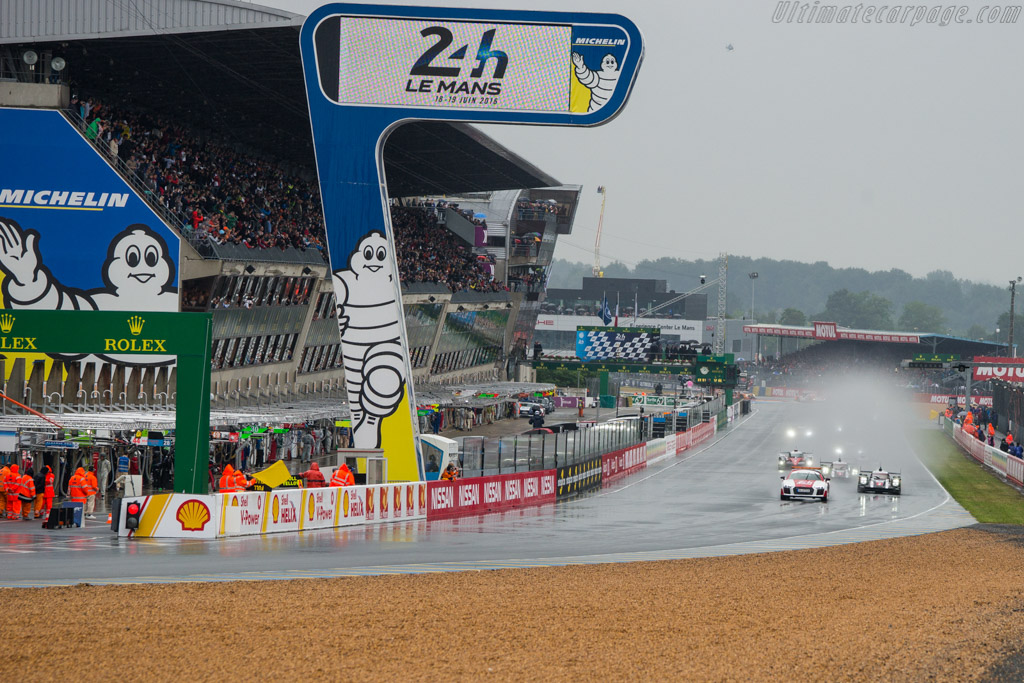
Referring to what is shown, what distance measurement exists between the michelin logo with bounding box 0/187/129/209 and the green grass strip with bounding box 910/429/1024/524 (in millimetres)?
29532

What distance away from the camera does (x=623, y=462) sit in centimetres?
5178

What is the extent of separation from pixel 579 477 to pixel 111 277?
18.2 m

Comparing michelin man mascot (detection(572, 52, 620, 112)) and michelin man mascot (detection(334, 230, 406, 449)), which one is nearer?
michelin man mascot (detection(572, 52, 620, 112))

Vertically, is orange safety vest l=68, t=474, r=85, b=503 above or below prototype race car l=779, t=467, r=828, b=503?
above

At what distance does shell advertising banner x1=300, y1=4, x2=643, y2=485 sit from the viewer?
32281 millimetres

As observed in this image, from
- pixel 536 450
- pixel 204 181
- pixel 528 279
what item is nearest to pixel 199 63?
pixel 204 181

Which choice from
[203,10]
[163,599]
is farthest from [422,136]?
[163,599]

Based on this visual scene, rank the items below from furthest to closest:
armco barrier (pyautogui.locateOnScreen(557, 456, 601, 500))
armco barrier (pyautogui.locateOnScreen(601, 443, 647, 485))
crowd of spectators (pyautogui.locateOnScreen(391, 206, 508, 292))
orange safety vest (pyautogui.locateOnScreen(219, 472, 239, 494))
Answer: crowd of spectators (pyautogui.locateOnScreen(391, 206, 508, 292)) < armco barrier (pyautogui.locateOnScreen(601, 443, 647, 485)) < armco barrier (pyautogui.locateOnScreen(557, 456, 601, 500)) < orange safety vest (pyautogui.locateOnScreen(219, 472, 239, 494))

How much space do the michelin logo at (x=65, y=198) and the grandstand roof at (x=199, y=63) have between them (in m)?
4.65

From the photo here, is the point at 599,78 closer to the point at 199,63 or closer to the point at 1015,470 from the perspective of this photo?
the point at 199,63

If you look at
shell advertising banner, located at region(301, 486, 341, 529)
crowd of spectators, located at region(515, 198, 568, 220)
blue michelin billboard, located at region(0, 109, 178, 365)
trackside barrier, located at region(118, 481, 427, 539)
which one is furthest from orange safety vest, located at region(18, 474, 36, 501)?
crowd of spectators, located at region(515, 198, 568, 220)

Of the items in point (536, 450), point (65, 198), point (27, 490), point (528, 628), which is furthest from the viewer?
point (536, 450)

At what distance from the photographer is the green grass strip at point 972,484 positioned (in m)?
37.0

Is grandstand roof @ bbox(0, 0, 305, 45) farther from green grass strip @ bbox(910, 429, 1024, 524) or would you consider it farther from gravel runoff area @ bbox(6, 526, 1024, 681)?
green grass strip @ bbox(910, 429, 1024, 524)
